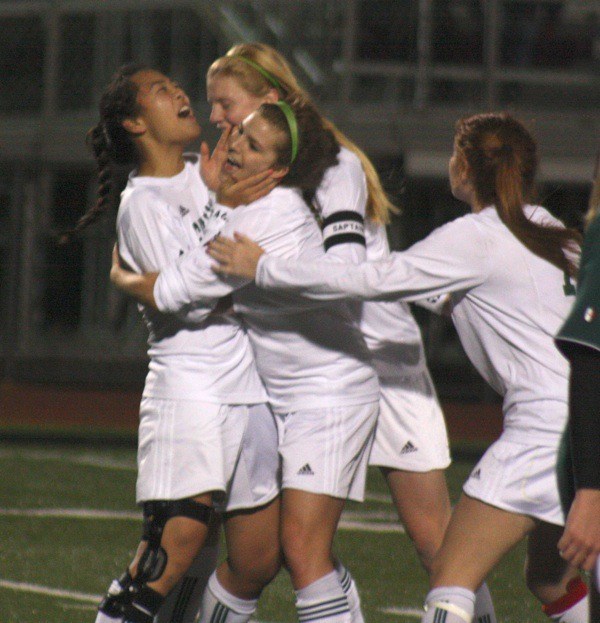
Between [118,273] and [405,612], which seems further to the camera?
[405,612]

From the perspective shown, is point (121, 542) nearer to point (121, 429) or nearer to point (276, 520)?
point (276, 520)

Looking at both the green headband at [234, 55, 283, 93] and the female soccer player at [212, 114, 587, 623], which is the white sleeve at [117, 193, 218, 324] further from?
the green headband at [234, 55, 283, 93]

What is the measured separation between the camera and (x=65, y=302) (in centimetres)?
2284

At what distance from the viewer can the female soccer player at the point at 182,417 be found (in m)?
4.04

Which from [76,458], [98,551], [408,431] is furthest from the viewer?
[76,458]

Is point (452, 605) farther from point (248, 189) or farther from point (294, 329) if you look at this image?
point (248, 189)

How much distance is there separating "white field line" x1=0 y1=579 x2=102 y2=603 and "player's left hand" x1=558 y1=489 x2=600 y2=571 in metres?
3.74

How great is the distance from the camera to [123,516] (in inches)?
341

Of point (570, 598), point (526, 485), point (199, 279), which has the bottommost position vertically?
point (570, 598)

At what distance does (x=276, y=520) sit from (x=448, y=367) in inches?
666

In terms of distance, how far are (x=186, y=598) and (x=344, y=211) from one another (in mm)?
1454

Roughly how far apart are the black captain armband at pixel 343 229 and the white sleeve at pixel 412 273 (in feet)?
0.53

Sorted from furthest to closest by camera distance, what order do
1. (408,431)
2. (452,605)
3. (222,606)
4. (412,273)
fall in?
(408,431) → (222,606) → (412,273) → (452,605)

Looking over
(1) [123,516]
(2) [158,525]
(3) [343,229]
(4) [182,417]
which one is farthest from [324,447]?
(1) [123,516]
